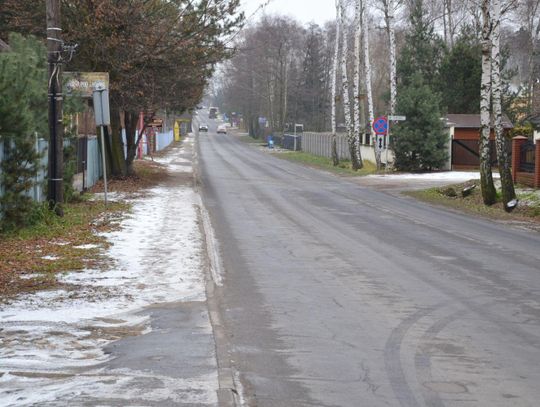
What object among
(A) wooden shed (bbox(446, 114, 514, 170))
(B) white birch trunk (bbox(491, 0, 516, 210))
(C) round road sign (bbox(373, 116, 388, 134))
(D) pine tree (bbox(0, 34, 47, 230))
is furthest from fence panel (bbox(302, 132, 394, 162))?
(D) pine tree (bbox(0, 34, 47, 230))

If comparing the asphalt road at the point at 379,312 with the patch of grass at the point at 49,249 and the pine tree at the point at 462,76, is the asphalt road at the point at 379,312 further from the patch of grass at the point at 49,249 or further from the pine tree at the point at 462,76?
the pine tree at the point at 462,76

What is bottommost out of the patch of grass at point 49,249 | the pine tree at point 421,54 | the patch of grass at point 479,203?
→ the patch of grass at point 479,203

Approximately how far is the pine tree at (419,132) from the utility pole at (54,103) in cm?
2565

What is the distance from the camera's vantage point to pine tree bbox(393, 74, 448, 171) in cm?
3881

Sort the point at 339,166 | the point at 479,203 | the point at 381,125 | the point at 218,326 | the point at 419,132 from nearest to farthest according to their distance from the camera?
the point at 218,326, the point at 479,203, the point at 381,125, the point at 419,132, the point at 339,166

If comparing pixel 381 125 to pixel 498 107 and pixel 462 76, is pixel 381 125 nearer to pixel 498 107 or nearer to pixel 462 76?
pixel 462 76

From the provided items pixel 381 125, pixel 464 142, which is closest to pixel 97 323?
pixel 381 125

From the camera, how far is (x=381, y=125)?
37.2 metres

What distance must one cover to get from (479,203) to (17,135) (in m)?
15.5

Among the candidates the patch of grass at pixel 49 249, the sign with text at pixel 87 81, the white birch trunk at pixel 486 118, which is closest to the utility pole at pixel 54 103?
the patch of grass at pixel 49 249

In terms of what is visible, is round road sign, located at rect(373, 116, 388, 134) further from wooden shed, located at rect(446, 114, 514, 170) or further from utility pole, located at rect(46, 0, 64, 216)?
utility pole, located at rect(46, 0, 64, 216)

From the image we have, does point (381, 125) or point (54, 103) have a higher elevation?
point (54, 103)

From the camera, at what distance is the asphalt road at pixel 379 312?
625cm

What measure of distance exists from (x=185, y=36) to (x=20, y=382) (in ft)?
68.8
